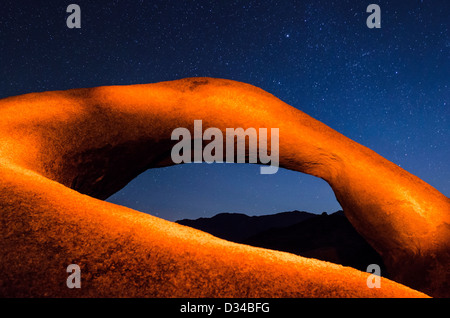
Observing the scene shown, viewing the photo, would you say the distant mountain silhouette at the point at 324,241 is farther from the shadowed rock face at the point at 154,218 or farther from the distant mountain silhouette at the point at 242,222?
the distant mountain silhouette at the point at 242,222

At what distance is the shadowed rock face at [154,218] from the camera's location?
152 centimetres

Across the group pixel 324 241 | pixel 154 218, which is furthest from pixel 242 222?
pixel 154 218

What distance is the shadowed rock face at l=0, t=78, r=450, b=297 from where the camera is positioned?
→ 152 centimetres

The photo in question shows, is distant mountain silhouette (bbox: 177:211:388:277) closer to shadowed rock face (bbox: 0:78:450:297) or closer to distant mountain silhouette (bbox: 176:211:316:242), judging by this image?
shadowed rock face (bbox: 0:78:450:297)

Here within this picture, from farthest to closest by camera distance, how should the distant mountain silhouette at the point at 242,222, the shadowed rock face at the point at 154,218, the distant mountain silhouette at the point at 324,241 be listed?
1. the distant mountain silhouette at the point at 242,222
2. the distant mountain silhouette at the point at 324,241
3. the shadowed rock face at the point at 154,218

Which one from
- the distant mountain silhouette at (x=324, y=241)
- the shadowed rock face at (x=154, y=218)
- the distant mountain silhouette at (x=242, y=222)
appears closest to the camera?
the shadowed rock face at (x=154, y=218)

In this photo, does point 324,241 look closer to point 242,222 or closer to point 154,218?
point 154,218

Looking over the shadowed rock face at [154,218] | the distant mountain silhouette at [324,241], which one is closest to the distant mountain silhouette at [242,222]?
the distant mountain silhouette at [324,241]

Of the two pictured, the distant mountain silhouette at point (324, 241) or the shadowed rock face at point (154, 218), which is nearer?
the shadowed rock face at point (154, 218)

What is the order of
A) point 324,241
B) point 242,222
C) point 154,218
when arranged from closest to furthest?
point 154,218
point 324,241
point 242,222

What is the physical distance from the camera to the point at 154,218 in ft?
8.55

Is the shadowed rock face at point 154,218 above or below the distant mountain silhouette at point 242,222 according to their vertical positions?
above

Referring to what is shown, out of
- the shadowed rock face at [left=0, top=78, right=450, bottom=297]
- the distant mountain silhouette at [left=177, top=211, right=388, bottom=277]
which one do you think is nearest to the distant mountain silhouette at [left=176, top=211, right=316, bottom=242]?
the distant mountain silhouette at [left=177, top=211, right=388, bottom=277]

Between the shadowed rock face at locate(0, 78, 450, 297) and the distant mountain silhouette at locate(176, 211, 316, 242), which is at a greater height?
the shadowed rock face at locate(0, 78, 450, 297)
